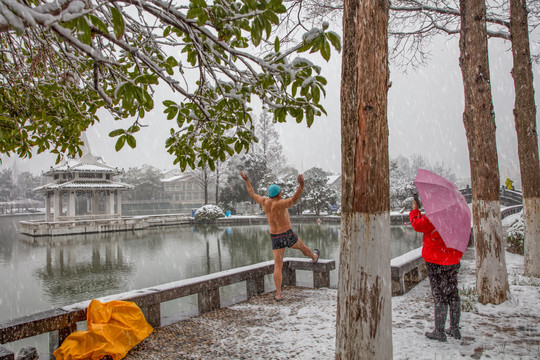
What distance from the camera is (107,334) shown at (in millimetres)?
3115

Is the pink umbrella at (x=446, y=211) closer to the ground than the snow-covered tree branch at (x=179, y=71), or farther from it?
closer to the ground

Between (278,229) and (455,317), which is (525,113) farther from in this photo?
(278,229)

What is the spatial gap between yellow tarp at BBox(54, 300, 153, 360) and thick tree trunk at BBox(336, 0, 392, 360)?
2139 mm

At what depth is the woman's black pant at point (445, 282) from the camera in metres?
3.26

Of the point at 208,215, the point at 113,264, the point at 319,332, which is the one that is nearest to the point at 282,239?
the point at 319,332

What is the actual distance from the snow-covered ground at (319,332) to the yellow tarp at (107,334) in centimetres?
16

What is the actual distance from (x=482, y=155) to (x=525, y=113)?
7.70 feet

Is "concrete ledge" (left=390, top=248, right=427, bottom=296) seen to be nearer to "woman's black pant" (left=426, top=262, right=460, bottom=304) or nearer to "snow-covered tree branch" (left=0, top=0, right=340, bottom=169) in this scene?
"woman's black pant" (left=426, top=262, right=460, bottom=304)

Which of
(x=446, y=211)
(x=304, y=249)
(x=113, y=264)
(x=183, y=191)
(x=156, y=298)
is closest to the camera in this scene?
(x=446, y=211)

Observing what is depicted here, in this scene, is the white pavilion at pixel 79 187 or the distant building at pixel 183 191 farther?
the distant building at pixel 183 191

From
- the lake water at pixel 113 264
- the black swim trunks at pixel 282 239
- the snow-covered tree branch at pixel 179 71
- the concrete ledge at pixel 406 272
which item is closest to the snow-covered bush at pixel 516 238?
the lake water at pixel 113 264

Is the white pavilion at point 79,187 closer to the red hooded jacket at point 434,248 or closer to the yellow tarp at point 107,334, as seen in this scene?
the yellow tarp at point 107,334

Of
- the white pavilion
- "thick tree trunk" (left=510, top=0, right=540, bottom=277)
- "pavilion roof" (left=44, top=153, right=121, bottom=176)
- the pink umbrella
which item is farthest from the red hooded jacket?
"pavilion roof" (left=44, top=153, right=121, bottom=176)

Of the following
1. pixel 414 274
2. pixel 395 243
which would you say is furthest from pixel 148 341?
pixel 395 243
